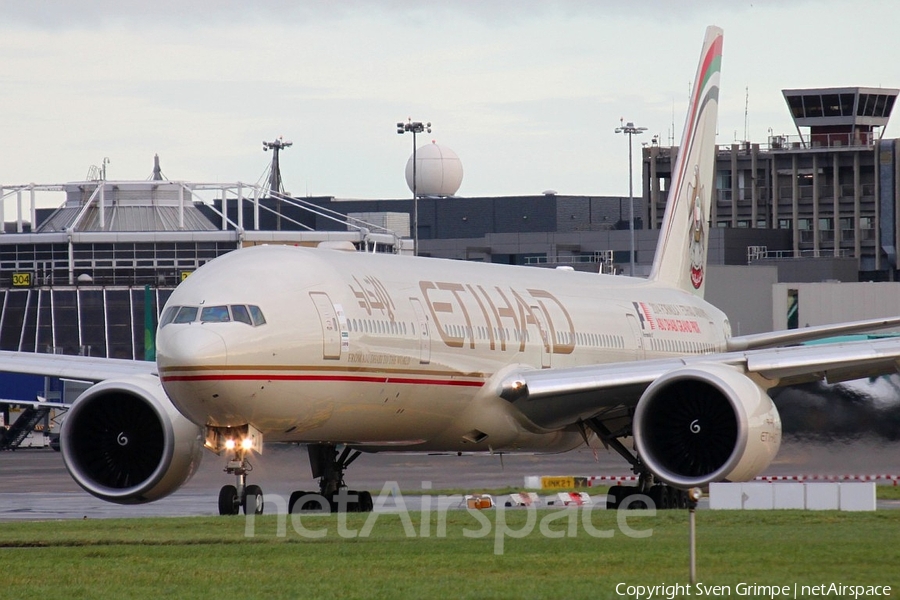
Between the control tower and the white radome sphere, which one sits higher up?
the control tower

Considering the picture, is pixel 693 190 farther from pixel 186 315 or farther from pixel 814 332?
pixel 186 315

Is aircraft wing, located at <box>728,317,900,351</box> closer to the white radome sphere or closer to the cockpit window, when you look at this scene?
the cockpit window

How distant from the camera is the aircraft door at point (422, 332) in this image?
22.3 m

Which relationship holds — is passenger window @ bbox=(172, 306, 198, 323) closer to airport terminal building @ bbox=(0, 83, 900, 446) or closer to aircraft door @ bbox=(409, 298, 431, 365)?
aircraft door @ bbox=(409, 298, 431, 365)

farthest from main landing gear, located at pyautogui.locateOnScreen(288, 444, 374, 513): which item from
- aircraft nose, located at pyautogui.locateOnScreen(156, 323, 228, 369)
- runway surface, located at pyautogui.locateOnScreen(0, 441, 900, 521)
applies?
aircraft nose, located at pyautogui.locateOnScreen(156, 323, 228, 369)

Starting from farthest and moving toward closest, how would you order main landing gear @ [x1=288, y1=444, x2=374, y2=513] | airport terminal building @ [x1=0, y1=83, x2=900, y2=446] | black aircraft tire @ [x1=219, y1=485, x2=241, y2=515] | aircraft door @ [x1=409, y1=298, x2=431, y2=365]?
1. airport terminal building @ [x1=0, y1=83, x2=900, y2=446]
2. main landing gear @ [x1=288, y1=444, x2=374, y2=513]
3. aircraft door @ [x1=409, y1=298, x2=431, y2=365]
4. black aircraft tire @ [x1=219, y1=485, x2=241, y2=515]

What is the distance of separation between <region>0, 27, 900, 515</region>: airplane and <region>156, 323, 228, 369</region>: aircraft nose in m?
0.02

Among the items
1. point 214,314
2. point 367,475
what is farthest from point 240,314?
point 367,475

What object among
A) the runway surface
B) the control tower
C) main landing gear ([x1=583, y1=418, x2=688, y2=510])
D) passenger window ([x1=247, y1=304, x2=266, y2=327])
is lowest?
the runway surface

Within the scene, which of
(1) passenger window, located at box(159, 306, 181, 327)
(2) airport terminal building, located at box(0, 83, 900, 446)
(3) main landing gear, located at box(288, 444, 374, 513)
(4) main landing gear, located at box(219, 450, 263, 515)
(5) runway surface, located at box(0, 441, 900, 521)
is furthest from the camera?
(2) airport terminal building, located at box(0, 83, 900, 446)

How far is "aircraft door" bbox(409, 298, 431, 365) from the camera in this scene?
73.3 feet

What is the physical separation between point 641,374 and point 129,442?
7.51 m

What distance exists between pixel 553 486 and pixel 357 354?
549 inches

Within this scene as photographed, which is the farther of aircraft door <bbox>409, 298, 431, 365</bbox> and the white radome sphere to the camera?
the white radome sphere
